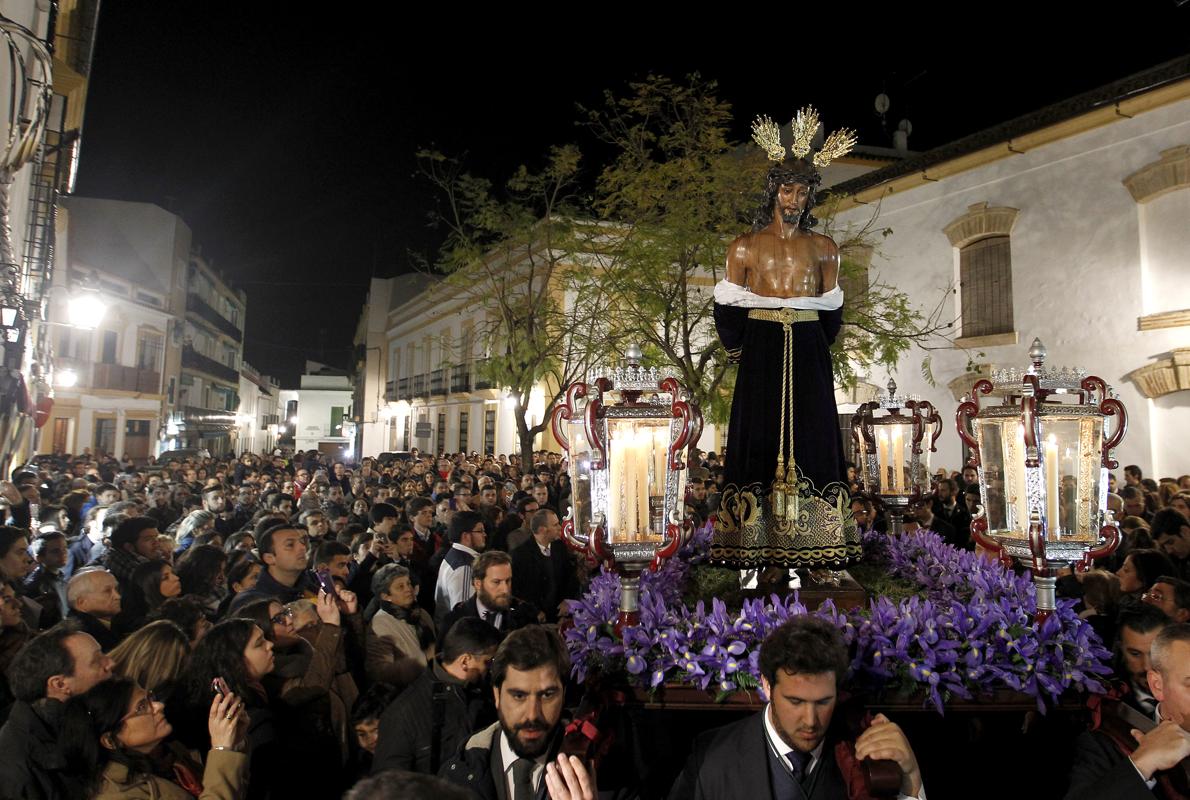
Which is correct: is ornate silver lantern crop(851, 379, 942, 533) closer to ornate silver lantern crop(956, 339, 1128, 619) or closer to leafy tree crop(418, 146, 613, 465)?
ornate silver lantern crop(956, 339, 1128, 619)

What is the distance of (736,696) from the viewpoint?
3279mm

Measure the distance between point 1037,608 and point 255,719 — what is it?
338 cm

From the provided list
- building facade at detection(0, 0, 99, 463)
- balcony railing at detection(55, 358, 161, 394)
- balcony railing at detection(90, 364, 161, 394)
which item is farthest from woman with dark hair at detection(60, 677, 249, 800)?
balcony railing at detection(90, 364, 161, 394)

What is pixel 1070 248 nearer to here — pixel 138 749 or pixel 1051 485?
pixel 1051 485

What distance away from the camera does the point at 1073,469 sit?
3.95 m

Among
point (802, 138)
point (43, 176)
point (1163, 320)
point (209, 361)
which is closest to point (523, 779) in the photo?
point (802, 138)

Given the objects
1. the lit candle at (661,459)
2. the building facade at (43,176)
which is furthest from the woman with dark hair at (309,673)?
the building facade at (43,176)

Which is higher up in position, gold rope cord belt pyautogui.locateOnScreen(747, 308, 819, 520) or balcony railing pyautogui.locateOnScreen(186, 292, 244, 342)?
balcony railing pyautogui.locateOnScreen(186, 292, 244, 342)

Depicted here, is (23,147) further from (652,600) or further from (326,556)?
(652,600)

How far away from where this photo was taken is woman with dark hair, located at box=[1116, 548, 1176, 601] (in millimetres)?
4852

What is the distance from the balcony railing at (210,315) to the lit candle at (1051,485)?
37.0 metres

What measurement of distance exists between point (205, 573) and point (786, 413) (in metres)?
3.64

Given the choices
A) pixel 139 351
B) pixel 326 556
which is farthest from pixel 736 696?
pixel 139 351

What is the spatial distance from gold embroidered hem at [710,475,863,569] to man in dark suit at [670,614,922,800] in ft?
4.79
